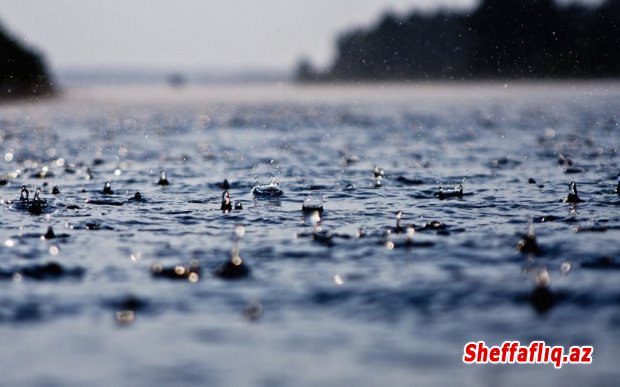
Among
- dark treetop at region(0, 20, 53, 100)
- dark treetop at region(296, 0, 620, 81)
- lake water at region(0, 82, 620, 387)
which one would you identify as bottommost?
lake water at region(0, 82, 620, 387)

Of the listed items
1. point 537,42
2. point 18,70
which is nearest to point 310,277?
point 18,70

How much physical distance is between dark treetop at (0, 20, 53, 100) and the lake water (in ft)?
159

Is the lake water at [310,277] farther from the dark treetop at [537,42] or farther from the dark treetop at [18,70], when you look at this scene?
the dark treetop at [537,42]

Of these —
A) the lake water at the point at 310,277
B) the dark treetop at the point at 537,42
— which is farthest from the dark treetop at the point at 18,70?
the dark treetop at the point at 537,42

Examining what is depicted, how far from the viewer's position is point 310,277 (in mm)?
10164

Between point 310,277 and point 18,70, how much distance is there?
216ft

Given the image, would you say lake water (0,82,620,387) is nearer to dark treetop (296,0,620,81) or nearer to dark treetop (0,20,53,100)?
dark treetop (0,20,53,100)

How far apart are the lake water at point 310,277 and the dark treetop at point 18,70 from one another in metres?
48.5

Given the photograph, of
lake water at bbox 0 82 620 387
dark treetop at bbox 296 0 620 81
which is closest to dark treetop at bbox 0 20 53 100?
lake water at bbox 0 82 620 387

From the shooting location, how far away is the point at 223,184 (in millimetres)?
19594

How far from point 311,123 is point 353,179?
25728 mm

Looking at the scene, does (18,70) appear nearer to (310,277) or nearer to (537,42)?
(310,277)

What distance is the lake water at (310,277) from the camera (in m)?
7.38

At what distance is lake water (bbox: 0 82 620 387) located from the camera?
24.2 feet
